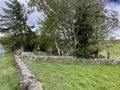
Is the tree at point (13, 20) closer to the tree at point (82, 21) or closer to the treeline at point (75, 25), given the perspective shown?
the treeline at point (75, 25)

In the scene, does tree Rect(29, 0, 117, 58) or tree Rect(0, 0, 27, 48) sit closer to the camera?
tree Rect(29, 0, 117, 58)

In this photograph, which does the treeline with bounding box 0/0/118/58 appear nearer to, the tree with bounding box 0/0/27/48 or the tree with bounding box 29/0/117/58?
the tree with bounding box 29/0/117/58

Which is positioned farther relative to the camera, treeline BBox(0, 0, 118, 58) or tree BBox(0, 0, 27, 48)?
tree BBox(0, 0, 27, 48)

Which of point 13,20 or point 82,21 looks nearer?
point 82,21

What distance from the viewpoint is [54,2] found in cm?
2722

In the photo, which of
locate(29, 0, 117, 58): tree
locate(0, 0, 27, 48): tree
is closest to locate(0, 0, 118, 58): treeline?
locate(29, 0, 117, 58): tree

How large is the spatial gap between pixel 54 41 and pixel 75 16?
234 inches

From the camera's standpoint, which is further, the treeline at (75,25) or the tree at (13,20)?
the tree at (13,20)

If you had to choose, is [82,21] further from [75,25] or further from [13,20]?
[13,20]

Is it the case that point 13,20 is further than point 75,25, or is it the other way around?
point 13,20

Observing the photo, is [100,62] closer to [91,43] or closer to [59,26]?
[91,43]

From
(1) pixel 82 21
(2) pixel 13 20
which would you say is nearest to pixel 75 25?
(1) pixel 82 21

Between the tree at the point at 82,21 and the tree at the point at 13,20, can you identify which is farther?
the tree at the point at 13,20

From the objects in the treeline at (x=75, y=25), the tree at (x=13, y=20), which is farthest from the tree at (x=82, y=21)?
the tree at (x=13, y=20)
